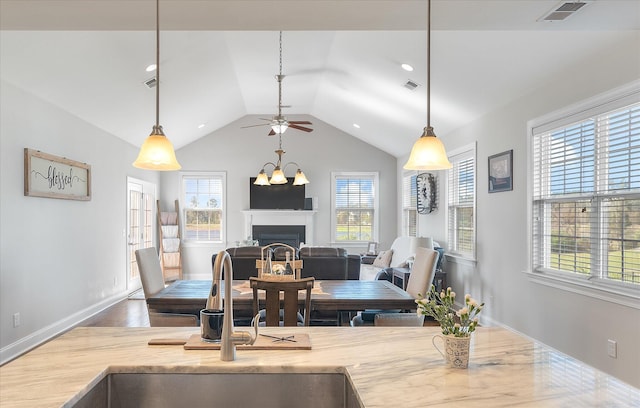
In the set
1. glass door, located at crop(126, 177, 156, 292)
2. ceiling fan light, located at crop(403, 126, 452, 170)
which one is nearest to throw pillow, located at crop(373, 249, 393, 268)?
glass door, located at crop(126, 177, 156, 292)

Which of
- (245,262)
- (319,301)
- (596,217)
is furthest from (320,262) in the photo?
(596,217)

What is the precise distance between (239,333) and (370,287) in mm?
2606

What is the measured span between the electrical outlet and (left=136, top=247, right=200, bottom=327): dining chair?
2.97 metres

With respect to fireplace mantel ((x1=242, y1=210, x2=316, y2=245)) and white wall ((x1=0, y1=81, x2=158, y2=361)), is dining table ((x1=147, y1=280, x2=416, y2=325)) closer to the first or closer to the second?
white wall ((x1=0, y1=81, x2=158, y2=361))

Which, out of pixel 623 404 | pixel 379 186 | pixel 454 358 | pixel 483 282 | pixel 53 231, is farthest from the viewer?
pixel 379 186

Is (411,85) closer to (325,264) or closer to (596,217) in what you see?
(325,264)

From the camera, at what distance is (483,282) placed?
5527 millimetres

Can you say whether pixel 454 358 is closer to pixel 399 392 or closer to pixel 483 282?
pixel 399 392

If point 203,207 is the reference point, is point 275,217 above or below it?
below

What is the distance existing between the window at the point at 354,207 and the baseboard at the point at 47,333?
4.56 m

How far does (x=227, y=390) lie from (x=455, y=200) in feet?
18.0

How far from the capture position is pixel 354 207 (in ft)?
31.5

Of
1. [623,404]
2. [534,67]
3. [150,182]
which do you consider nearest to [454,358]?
[623,404]

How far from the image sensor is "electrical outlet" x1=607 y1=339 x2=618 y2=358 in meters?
3.26
